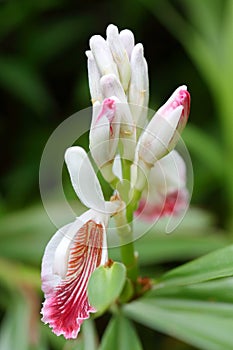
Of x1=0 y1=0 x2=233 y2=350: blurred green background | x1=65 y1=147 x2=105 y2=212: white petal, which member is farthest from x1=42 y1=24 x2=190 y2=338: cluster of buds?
x1=0 y1=0 x2=233 y2=350: blurred green background

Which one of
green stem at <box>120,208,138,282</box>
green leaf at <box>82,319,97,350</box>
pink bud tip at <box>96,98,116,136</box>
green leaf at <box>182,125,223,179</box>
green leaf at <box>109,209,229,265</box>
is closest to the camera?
pink bud tip at <box>96,98,116,136</box>

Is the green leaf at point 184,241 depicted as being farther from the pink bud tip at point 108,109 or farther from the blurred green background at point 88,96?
the pink bud tip at point 108,109

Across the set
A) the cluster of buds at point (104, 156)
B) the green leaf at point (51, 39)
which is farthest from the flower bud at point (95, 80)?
the green leaf at point (51, 39)

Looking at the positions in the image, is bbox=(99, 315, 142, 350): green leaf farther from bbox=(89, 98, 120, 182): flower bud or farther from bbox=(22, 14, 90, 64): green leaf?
bbox=(22, 14, 90, 64): green leaf

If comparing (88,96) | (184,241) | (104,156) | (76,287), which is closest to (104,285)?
(76,287)

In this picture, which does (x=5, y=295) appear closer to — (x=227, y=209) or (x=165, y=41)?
(x=227, y=209)

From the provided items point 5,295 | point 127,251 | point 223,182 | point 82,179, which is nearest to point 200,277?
point 127,251

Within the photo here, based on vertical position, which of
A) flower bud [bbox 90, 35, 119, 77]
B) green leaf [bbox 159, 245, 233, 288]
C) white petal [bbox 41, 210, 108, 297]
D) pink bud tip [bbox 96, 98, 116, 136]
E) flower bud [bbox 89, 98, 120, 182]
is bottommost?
green leaf [bbox 159, 245, 233, 288]
